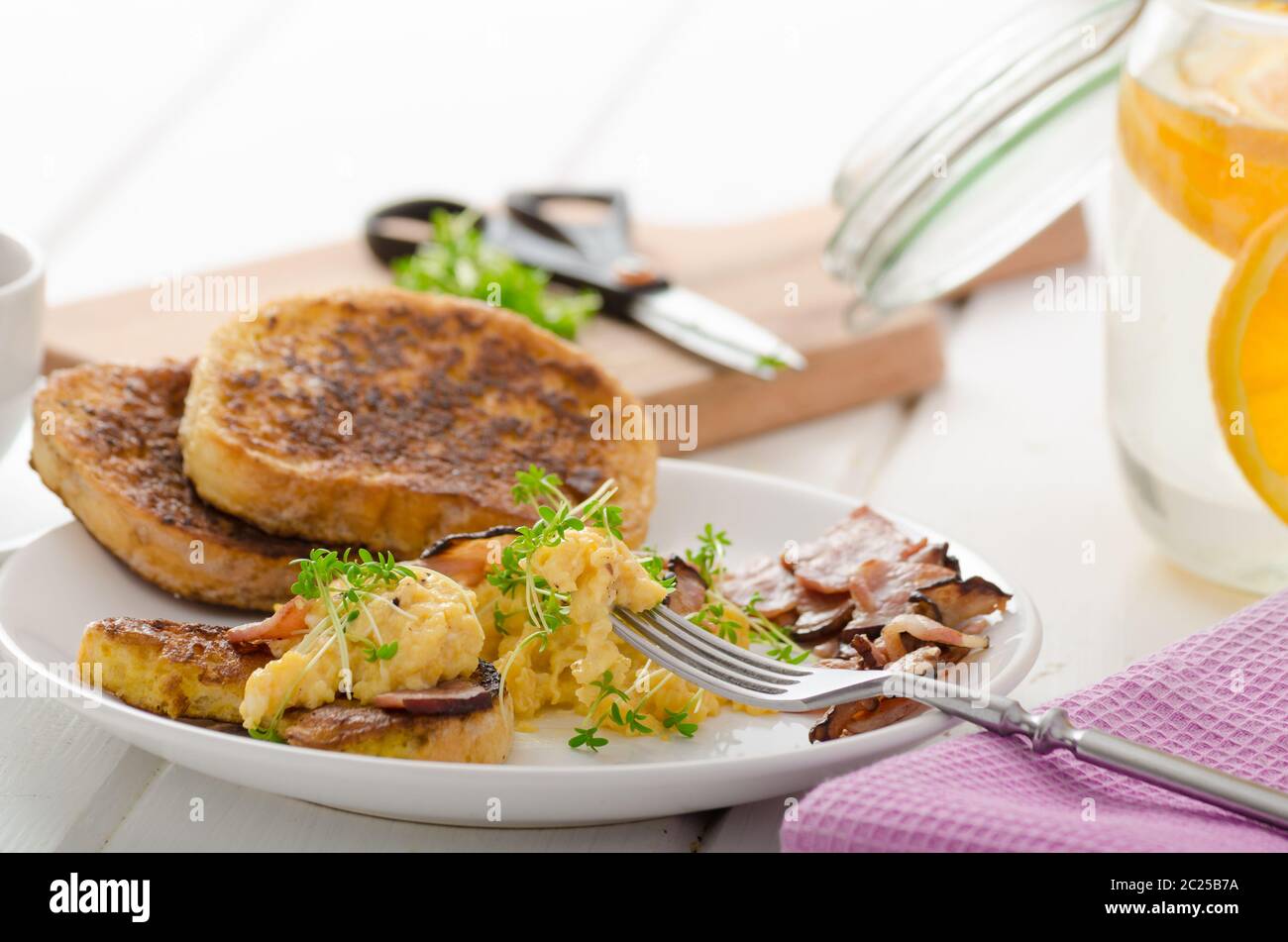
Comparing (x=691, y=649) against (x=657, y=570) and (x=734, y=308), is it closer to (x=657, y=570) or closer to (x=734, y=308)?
(x=657, y=570)

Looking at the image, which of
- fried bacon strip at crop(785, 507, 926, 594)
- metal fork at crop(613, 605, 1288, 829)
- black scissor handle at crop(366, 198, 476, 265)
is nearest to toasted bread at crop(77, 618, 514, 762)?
metal fork at crop(613, 605, 1288, 829)

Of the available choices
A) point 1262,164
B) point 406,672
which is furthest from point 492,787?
point 1262,164

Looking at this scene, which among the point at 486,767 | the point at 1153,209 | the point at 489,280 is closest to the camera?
the point at 486,767

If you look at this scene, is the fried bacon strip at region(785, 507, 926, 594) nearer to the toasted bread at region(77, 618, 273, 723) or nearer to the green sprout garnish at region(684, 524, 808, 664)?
the green sprout garnish at region(684, 524, 808, 664)

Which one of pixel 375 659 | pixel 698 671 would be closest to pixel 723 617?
pixel 698 671

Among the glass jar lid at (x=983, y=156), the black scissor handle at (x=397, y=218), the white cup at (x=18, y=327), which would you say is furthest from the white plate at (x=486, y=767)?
the black scissor handle at (x=397, y=218)

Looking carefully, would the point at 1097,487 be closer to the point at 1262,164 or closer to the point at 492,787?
the point at 1262,164
